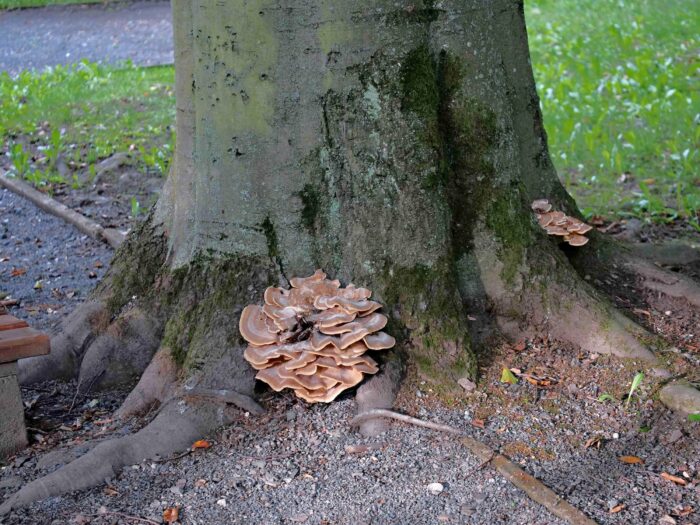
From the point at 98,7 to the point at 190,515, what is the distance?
55.4 feet

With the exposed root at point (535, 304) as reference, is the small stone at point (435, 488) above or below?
below

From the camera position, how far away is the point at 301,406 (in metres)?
3.69

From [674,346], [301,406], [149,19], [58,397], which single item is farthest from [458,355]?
[149,19]

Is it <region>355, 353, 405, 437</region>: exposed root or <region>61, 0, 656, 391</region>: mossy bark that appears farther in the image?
<region>61, 0, 656, 391</region>: mossy bark

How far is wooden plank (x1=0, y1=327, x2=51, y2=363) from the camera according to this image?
3537 mm

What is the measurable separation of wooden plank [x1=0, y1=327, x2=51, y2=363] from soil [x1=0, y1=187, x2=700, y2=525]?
427 millimetres

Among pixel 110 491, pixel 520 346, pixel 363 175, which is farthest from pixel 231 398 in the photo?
pixel 520 346

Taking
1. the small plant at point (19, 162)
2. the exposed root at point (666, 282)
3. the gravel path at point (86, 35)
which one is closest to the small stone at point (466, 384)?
the exposed root at point (666, 282)

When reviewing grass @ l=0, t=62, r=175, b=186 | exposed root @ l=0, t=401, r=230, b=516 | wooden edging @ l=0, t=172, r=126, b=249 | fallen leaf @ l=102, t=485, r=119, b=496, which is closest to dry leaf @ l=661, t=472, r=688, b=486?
exposed root @ l=0, t=401, r=230, b=516

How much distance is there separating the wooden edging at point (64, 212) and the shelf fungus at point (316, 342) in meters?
3.07

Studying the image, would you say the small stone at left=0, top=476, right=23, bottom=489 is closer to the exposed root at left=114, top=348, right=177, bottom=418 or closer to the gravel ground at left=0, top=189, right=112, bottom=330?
the exposed root at left=114, top=348, right=177, bottom=418

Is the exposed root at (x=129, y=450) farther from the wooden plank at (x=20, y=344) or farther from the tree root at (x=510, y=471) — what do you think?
the tree root at (x=510, y=471)

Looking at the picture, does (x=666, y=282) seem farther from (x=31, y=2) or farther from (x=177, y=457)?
(x=31, y=2)

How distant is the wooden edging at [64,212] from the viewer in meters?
6.68
